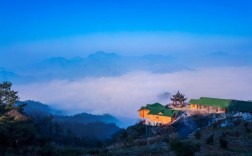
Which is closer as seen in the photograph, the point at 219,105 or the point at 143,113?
the point at 219,105

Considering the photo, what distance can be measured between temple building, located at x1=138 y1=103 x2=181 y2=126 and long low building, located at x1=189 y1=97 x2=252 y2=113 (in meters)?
4.98

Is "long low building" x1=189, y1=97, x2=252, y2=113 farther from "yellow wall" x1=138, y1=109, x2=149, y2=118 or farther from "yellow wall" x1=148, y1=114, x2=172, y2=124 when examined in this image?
"yellow wall" x1=138, y1=109, x2=149, y2=118

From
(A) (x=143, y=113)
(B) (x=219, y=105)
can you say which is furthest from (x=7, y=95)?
(B) (x=219, y=105)

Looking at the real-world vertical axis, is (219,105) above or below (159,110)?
above

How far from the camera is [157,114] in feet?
180

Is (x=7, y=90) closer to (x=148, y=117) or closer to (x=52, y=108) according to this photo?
(x=148, y=117)

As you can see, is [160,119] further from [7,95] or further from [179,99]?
[7,95]

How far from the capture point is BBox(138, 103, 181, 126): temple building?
53062 millimetres

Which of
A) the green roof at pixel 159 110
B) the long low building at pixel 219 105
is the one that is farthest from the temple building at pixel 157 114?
the long low building at pixel 219 105

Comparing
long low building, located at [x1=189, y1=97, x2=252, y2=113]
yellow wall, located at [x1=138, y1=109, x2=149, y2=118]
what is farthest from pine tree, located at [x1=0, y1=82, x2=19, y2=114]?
long low building, located at [x1=189, y1=97, x2=252, y2=113]

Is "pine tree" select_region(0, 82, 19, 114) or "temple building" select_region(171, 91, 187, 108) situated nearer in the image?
"pine tree" select_region(0, 82, 19, 114)

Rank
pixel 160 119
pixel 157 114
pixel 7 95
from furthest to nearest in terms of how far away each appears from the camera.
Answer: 1. pixel 157 114
2. pixel 160 119
3. pixel 7 95

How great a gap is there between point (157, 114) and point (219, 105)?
11046mm

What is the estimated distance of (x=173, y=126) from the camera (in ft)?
159
